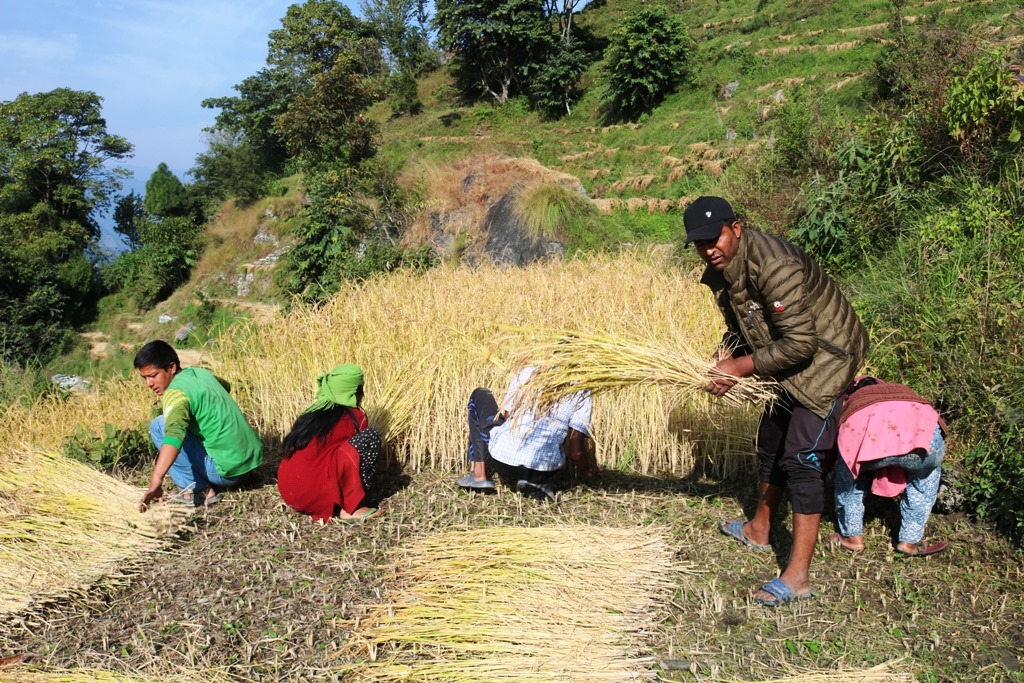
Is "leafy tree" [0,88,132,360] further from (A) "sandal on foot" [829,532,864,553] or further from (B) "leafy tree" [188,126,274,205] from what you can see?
(A) "sandal on foot" [829,532,864,553]

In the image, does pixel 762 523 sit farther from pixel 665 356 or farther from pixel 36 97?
pixel 36 97

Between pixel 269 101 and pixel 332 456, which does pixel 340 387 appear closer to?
pixel 332 456

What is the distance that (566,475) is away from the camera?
13.6ft

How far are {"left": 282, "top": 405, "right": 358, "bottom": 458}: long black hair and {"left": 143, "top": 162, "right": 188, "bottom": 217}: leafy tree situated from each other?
2995 centimetres

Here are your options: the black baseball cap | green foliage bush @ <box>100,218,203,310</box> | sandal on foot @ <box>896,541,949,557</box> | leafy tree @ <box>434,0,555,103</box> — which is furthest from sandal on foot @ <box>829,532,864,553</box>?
leafy tree @ <box>434,0,555,103</box>

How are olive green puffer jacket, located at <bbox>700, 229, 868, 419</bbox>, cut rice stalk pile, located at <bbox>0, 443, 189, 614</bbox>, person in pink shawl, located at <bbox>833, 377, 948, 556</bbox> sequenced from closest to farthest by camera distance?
olive green puffer jacket, located at <bbox>700, 229, 868, 419</bbox> → person in pink shawl, located at <bbox>833, 377, 948, 556</bbox> → cut rice stalk pile, located at <bbox>0, 443, 189, 614</bbox>

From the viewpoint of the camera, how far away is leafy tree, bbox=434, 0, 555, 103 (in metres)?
26.4

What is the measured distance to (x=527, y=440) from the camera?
140 inches

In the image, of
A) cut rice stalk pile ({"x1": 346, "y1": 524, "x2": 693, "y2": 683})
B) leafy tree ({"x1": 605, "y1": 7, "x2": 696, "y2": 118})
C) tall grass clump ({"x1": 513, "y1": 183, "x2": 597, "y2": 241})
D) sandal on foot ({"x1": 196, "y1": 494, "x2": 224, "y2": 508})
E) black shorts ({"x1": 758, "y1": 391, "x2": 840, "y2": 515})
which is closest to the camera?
cut rice stalk pile ({"x1": 346, "y1": 524, "x2": 693, "y2": 683})

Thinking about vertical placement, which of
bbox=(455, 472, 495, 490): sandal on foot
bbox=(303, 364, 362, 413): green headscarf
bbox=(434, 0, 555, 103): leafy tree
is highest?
bbox=(434, 0, 555, 103): leafy tree

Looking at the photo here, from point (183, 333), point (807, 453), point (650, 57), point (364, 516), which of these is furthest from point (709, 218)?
point (183, 333)

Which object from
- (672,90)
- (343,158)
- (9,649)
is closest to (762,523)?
(9,649)

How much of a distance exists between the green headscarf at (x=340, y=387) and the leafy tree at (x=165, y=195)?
1176 inches

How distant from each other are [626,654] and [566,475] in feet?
5.54
